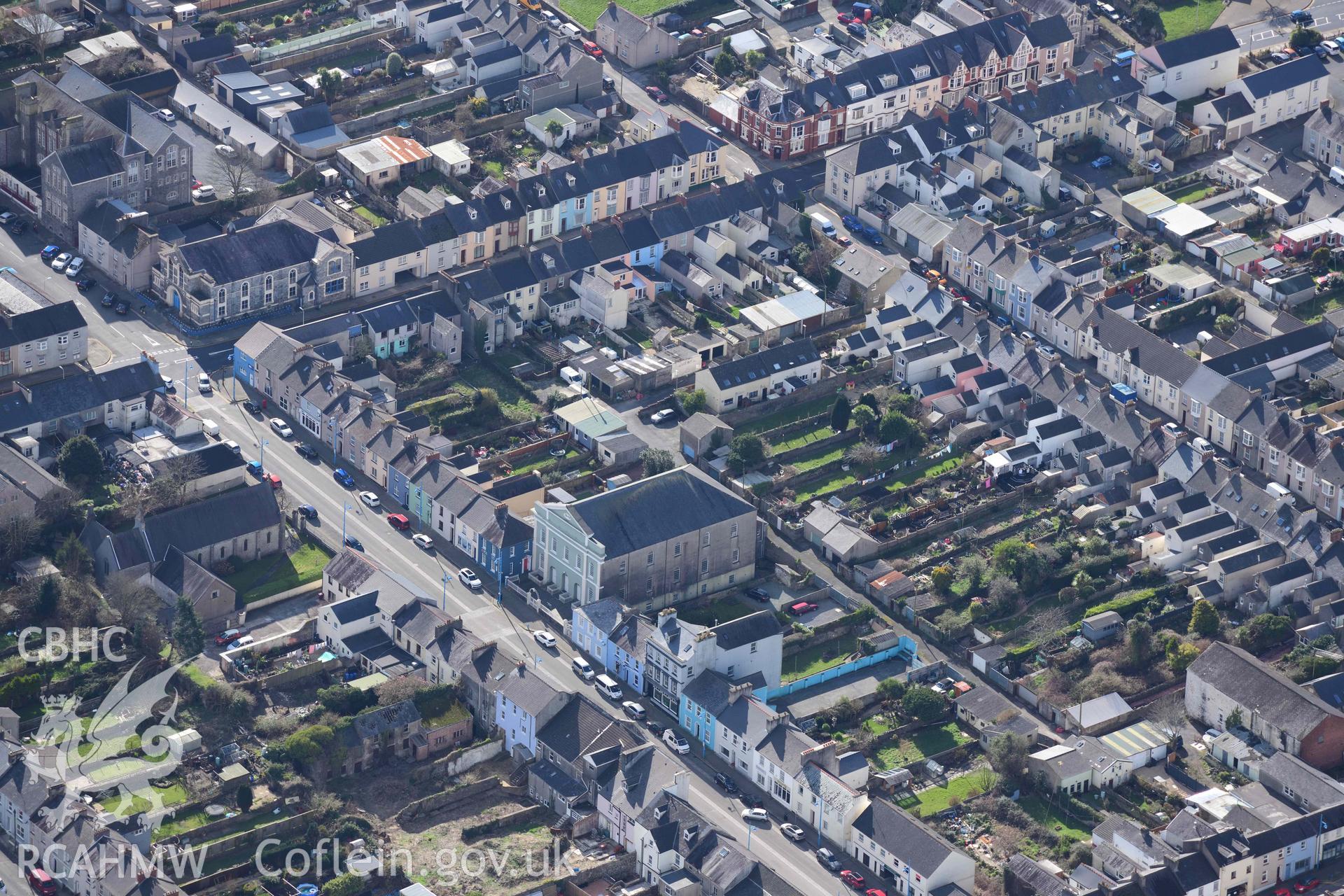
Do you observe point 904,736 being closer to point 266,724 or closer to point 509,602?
point 509,602

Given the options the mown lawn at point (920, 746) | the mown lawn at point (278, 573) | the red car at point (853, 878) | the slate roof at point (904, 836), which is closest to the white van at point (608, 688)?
the mown lawn at point (920, 746)

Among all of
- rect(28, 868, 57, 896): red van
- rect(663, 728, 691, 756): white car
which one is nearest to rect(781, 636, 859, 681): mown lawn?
rect(663, 728, 691, 756): white car

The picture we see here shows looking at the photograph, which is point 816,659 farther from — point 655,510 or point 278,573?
point 278,573

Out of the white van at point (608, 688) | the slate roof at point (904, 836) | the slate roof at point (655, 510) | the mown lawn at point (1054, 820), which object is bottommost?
the mown lawn at point (1054, 820)

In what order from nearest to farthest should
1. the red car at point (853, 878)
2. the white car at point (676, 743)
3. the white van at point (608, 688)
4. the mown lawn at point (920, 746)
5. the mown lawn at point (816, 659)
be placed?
the red car at point (853, 878), the mown lawn at point (920, 746), the white car at point (676, 743), the white van at point (608, 688), the mown lawn at point (816, 659)

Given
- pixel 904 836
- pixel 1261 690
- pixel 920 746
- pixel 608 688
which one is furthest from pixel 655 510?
pixel 1261 690

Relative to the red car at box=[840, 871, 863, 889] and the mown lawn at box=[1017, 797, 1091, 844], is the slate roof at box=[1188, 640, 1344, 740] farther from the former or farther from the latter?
the red car at box=[840, 871, 863, 889]

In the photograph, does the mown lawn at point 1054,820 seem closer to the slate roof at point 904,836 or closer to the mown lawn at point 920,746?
the mown lawn at point 920,746
